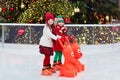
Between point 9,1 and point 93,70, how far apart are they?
5.43 metres

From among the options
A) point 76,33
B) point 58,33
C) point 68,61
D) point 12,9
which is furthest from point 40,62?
point 12,9

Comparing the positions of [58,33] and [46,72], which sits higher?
[58,33]

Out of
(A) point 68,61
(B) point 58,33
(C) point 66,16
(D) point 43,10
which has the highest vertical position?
(D) point 43,10

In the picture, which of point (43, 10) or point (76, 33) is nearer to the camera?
point (76, 33)

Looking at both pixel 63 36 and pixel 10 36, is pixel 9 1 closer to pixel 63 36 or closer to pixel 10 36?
pixel 10 36

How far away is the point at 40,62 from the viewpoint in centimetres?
768

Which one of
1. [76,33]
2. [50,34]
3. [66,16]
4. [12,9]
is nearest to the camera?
[50,34]

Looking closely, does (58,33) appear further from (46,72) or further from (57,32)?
(46,72)

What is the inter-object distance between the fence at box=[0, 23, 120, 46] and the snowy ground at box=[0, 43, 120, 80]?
0.59 ft

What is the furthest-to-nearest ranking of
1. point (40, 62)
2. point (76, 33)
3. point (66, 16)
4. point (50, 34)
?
point (66, 16)
point (76, 33)
point (40, 62)
point (50, 34)

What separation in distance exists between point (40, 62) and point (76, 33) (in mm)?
1856

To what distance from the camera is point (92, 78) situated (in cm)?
600

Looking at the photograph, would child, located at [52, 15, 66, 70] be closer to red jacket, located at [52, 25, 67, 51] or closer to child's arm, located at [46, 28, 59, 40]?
red jacket, located at [52, 25, 67, 51]

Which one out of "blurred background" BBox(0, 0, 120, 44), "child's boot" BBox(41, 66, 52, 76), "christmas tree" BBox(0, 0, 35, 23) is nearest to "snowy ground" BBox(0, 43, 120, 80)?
"child's boot" BBox(41, 66, 52, 76)
